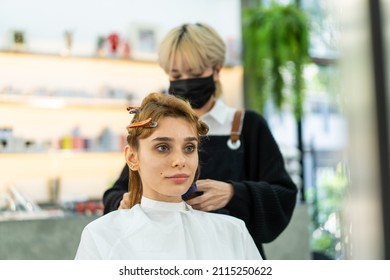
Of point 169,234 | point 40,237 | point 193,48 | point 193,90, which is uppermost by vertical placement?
point 193,48

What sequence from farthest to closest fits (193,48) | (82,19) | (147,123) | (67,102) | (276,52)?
1. (82,19)
2. (67,102)
3. (276,52)
4. (193,48)
5. (147,123)

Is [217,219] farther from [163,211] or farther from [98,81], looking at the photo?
[98,81]

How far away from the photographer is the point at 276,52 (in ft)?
12.7

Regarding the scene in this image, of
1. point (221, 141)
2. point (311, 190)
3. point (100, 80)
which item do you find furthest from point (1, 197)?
point (311, 190)

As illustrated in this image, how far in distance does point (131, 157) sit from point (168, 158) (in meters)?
0.11

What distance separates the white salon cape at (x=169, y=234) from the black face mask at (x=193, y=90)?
0.30 metres

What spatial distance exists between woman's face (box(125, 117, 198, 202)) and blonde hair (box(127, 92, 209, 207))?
0.01 m

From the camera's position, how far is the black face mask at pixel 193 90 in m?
1.45

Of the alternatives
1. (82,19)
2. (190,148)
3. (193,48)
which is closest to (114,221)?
(190,148)

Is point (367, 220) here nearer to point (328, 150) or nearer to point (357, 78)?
point (357, 78)

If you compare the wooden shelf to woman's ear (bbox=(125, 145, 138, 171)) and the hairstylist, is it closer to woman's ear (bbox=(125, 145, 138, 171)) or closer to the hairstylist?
the hairstylist

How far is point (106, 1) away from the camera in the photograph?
3568 mm

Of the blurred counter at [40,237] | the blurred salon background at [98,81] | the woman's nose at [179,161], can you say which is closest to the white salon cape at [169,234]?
the woman's nose at [179,161]

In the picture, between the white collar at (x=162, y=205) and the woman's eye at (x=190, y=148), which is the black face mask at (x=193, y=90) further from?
the white collar at (x=162, y=205)
